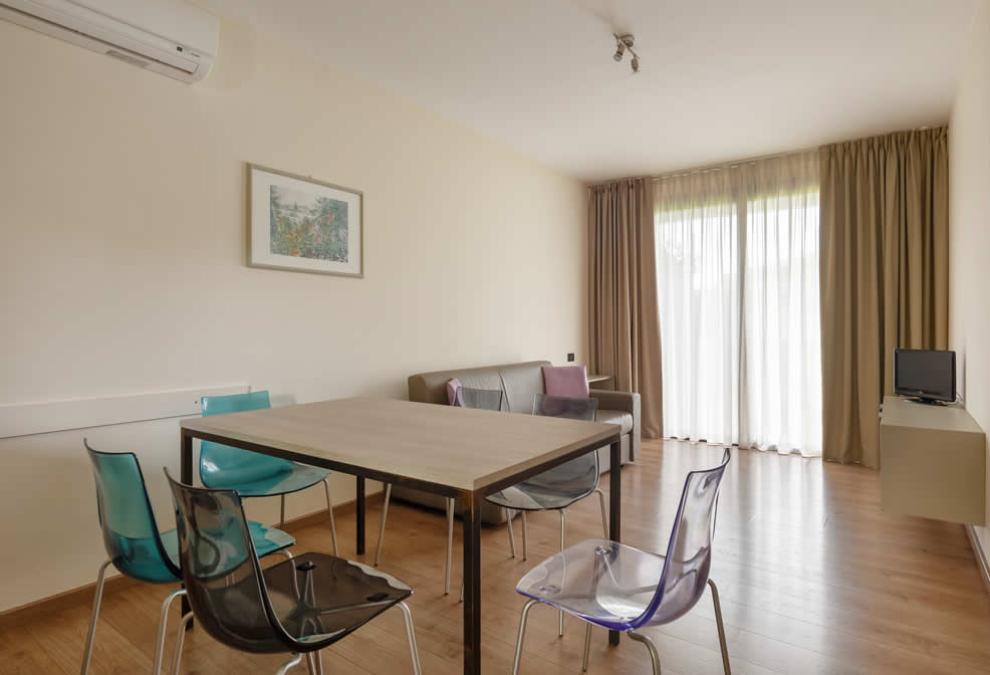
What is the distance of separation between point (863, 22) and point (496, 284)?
2.90 meters

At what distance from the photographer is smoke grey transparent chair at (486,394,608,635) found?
215 centimetres

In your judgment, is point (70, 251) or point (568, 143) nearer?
point (70, 251)

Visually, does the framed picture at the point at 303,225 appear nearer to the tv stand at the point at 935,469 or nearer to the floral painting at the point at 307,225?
the floral painting at the point at 307,225

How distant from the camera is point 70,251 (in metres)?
2.25

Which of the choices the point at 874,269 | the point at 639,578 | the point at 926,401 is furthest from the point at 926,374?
the point at 639,578

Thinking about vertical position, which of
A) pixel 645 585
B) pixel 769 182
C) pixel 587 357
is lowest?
pixel 645 585

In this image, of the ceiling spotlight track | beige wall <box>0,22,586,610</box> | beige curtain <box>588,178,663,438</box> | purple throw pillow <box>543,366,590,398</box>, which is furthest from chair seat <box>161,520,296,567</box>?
beige curtain <box>588,178,663,438</box>

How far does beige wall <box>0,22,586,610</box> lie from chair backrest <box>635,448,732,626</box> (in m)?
2.33

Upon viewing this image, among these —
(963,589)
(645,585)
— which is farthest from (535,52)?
(963,589)

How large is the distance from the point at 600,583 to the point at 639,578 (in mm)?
118

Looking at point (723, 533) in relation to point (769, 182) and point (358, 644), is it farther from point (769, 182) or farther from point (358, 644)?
point (769, 182)

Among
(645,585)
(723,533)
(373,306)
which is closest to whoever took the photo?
(645,585)

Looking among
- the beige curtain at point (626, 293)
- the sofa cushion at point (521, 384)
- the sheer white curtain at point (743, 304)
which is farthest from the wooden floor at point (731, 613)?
the beige curtain at point (626, 293)

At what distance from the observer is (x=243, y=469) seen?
244 cm
